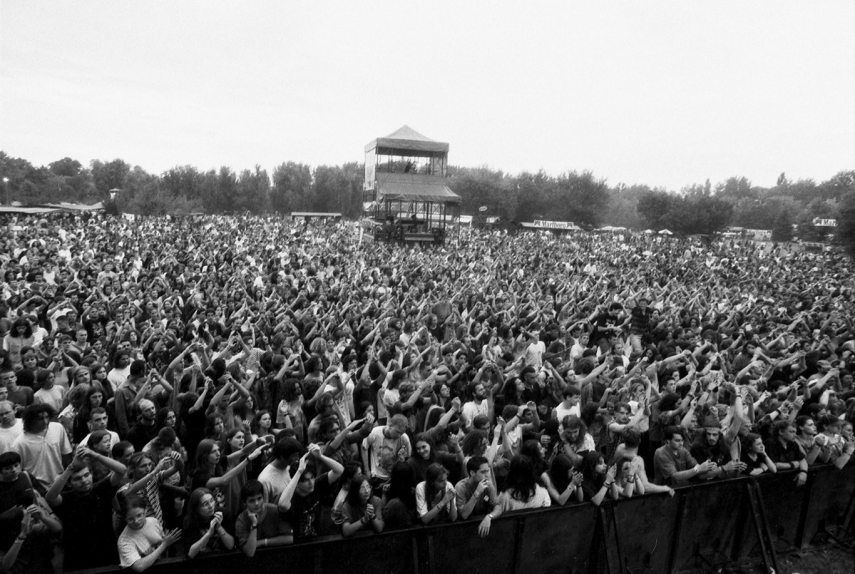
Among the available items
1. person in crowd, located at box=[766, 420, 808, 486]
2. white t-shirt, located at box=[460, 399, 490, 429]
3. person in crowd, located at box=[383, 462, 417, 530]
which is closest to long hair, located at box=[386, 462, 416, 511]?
person in crowd, located at box=[383, 462, 417, 530]

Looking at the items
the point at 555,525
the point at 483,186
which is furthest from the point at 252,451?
the point at 483,186

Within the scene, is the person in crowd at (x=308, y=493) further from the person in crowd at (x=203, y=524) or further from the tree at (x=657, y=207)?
the tree at (x=657, y=207)

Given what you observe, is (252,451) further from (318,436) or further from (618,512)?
(618,512)

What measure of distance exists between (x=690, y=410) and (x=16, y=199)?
79.8m

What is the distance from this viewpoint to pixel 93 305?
8297mm

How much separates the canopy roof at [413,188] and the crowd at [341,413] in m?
21.5

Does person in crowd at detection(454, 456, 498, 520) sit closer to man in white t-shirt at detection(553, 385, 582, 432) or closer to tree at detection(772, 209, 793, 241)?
man in white t-shirt at detection(553, 385, 582, 432)

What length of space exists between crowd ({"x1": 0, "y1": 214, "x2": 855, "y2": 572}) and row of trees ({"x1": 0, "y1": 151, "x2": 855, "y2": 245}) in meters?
45.9

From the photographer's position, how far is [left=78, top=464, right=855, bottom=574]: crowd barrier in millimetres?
3566

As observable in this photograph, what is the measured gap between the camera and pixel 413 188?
34.4 m

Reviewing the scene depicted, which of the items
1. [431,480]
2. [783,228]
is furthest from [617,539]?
[783,228]

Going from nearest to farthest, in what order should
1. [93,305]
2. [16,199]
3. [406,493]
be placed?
1. [406,493]
2. [93,305]
3. [16,199]

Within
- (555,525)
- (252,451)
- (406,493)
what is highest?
(252,451)

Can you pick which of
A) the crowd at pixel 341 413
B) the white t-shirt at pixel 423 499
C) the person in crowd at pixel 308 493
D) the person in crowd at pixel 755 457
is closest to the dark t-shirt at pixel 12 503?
the crowd at pixel 341 413
